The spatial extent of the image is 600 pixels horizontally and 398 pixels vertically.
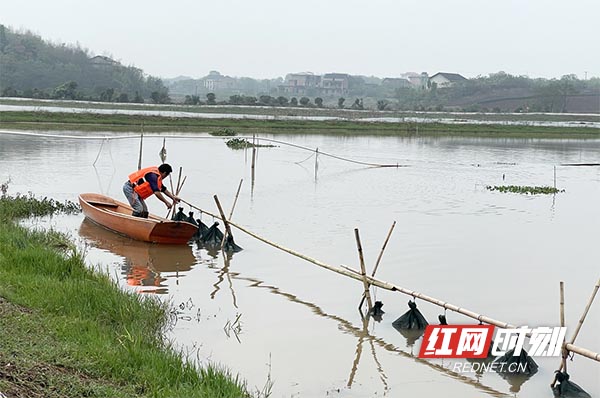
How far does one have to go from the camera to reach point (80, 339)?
230 inches

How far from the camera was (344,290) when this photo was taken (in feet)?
→ 32.1

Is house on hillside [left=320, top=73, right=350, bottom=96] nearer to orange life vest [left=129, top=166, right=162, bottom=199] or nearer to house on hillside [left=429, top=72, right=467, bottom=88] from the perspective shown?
house on hillside [left=429, top=72, right=467, bottom=88]

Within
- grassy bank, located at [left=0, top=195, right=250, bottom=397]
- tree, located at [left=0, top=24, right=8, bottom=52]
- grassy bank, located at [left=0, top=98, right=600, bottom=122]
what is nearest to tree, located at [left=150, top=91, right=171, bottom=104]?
grassy bank, located at [left=0, top=98, right=600, bottom=122]

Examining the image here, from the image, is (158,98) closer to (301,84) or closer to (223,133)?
(223,133)

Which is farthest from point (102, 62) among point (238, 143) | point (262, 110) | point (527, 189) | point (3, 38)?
point (527, 189)

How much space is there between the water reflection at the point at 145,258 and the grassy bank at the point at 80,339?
1578 millimetres

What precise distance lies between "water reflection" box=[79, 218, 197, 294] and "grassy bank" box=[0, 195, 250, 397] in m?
1.58

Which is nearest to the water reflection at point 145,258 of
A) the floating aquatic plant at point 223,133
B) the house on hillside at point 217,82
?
the floating aquatic plant at point 223,133

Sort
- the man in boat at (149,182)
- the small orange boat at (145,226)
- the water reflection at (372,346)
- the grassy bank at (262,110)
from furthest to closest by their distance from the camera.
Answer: the grassy bank at (262,110) < the man in boat at (149,182) < the small orange boat at (145,226) < the water reflection at (372,346)

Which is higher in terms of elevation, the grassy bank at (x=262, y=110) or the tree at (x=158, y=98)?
the tree at (x=158, y=98)

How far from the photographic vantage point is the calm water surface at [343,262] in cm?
715

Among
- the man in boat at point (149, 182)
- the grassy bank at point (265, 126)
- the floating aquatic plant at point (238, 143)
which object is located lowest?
the floating aquatic plant at point (238, 143)

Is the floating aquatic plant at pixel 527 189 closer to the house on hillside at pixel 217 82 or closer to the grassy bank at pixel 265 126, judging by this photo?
the grassy bank at pixel 265 126

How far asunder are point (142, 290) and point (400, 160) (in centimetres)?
2146
